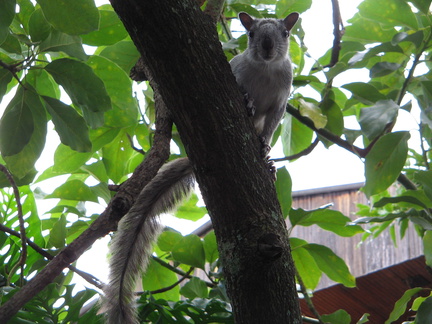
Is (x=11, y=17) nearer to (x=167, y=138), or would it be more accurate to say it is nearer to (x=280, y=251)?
(x=167, y=138)

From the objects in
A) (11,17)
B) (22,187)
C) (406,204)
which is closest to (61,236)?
(22,187)

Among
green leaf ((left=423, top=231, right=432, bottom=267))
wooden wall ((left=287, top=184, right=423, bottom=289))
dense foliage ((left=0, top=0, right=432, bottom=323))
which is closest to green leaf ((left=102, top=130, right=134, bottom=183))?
dense foliage ((left=0, top=0, right=432, bottom=323))

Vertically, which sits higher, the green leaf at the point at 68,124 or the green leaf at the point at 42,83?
the green leaf at the point at 42,83

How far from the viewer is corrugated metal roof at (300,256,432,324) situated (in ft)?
9.90

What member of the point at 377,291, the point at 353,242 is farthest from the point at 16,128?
the point at 353,242

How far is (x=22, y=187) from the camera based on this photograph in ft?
5.93

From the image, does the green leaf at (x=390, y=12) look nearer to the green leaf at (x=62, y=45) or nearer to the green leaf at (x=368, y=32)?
the green leaf at (x=368, y=32)

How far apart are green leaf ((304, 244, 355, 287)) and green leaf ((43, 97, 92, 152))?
789 millimetres

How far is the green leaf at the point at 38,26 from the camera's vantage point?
1.41 meters

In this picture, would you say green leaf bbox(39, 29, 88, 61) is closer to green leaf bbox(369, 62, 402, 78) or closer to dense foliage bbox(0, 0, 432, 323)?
dense foliage bbox(0, 0, 432, 323)

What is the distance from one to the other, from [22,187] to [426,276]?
219 centimetres

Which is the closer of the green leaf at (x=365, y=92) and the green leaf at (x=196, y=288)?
the green leaf at (x=196, y=288)

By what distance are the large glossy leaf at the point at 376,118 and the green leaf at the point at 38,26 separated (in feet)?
2.79

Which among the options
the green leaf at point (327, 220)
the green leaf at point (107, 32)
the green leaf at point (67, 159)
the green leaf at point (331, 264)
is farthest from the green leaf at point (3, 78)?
the green leaf at point (331, 264)
